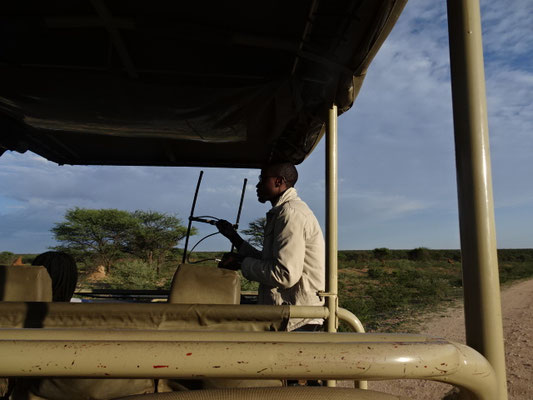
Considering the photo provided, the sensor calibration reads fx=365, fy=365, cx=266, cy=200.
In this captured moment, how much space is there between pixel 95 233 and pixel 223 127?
25.7m

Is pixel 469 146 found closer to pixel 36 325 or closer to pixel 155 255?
pixel 36 325

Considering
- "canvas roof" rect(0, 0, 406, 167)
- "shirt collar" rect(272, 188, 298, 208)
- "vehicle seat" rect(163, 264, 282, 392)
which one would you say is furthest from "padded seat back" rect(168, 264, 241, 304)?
"canvas roof" rect(0, 0, 406, 167)

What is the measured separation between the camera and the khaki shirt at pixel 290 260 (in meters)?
1.96

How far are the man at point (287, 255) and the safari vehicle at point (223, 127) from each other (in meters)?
0.17

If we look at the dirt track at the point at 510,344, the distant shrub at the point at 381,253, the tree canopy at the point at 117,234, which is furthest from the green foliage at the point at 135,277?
the distant shrub at the point at 381,253

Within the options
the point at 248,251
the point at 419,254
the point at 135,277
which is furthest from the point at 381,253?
the point at 248,251

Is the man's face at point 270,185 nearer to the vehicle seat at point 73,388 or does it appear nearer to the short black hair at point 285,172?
the short black hair at point 285,172

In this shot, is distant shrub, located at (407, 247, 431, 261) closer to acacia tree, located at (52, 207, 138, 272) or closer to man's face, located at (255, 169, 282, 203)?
acacia tree, located at (52, 207, 138, 272)

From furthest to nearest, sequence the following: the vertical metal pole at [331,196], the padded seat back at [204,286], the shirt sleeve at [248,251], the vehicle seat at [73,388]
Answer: the shirt sleeve at [248,251] < the vertical metal pole at [331,196] < the padded seat back at [204,286] < the vehicle seat at [73,388]

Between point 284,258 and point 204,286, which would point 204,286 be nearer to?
point 204,286

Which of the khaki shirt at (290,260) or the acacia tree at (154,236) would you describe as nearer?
the khaki shirt at (290,260)

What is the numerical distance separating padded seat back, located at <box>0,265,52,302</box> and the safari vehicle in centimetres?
2

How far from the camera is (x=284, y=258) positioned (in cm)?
195

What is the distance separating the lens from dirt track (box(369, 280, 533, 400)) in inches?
159
